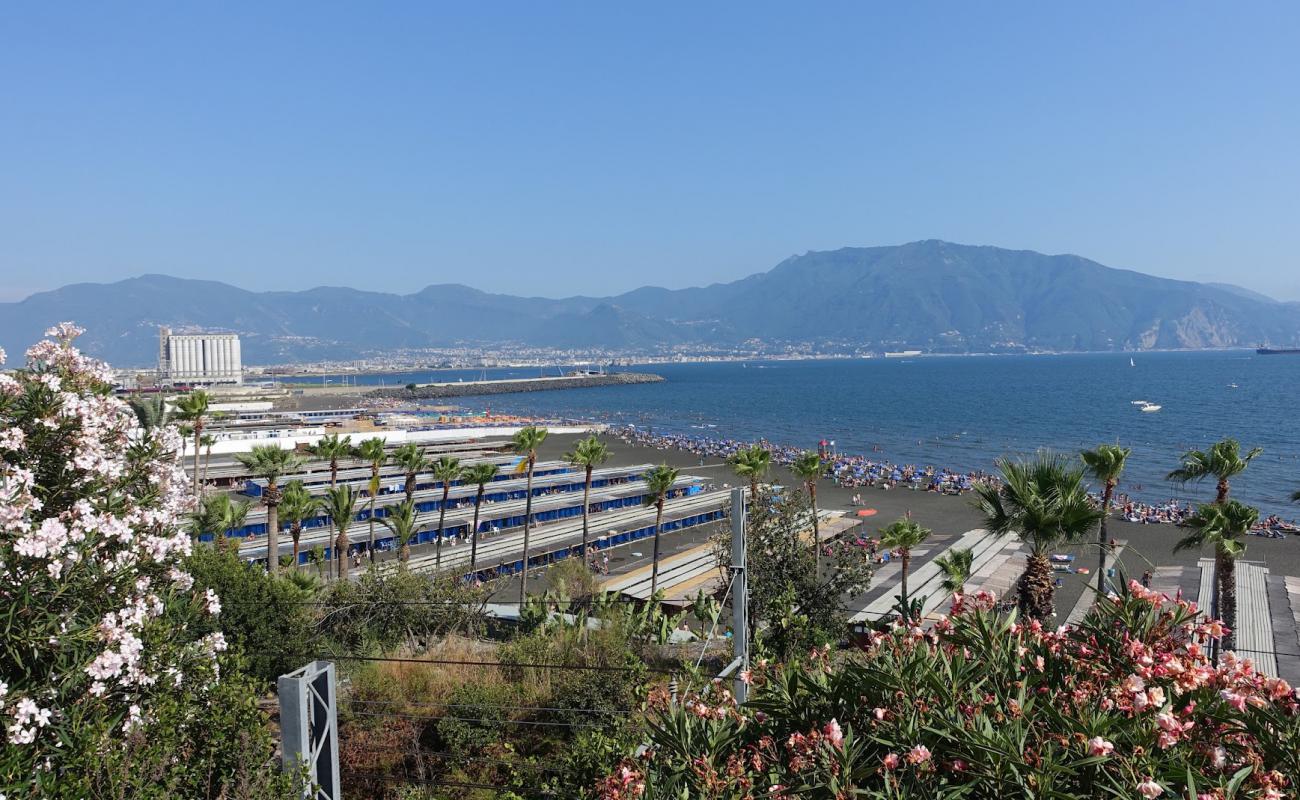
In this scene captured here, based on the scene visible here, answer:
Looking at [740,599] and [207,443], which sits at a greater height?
[740,599]

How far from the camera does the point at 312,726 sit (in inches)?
197

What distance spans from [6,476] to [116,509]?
71 centimetres

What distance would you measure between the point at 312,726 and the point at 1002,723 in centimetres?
394

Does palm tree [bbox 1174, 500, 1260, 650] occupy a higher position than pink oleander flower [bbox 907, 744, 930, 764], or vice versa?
pink oleander flower [bbox 907, 744, 930, 764]

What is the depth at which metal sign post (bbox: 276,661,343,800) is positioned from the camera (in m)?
4.68

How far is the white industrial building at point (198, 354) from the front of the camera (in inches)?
7293

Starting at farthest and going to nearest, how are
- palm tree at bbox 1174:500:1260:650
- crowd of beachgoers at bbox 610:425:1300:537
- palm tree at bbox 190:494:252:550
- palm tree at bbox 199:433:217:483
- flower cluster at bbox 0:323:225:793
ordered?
crowd of beachgoers at bbox 610:425:1300:537 → palm tree at bbox 199:433:217:483 → palm tree at bbox 190:494:252:550 → palm tree at bbox 1174:500:1260:650 → flower cluster at bbox 0:323:225:793

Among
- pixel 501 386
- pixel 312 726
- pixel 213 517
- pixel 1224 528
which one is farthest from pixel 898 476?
pixel 501 386

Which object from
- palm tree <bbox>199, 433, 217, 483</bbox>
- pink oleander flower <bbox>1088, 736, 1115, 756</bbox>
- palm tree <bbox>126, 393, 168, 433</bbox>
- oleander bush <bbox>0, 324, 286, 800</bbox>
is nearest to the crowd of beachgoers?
pink oleander flower <bbox>1088, 736, 1115, 756</bbox>

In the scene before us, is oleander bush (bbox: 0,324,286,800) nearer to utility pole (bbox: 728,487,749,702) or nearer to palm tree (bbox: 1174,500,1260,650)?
utility pole (bbox: 728,487,749,702)

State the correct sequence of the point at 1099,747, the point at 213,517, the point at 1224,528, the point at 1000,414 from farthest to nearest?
the point at 1000,414
the point at 213,517
the point at 1224,528
the point at 1099,747

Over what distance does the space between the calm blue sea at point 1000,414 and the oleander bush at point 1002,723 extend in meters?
45.2

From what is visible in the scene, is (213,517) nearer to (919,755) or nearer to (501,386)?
(919,755)

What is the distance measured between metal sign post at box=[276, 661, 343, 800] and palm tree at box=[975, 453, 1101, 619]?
923cm
